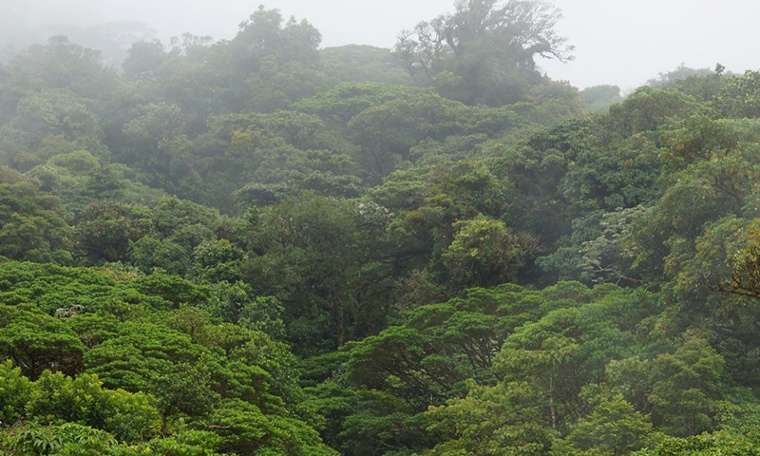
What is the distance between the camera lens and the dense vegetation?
436 inches

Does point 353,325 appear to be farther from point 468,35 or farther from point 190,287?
point 468,35

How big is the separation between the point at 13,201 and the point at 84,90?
90.6 ft

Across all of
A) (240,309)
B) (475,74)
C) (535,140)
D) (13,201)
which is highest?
(475,74)

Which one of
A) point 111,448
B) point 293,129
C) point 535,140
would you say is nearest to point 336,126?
point 293,129

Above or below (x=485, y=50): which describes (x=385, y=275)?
below

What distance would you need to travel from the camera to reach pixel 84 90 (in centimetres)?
4800

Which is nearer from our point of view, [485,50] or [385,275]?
[385,275]

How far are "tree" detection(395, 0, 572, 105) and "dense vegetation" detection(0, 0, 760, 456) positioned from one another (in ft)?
1.85

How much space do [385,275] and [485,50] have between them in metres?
25.7

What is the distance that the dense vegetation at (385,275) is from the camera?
1106cm

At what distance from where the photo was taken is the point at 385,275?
25.1m

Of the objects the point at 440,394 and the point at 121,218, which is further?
the point at 121,218

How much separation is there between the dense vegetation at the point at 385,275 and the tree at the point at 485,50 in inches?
22.2

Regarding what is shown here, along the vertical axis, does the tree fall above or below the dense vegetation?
above
